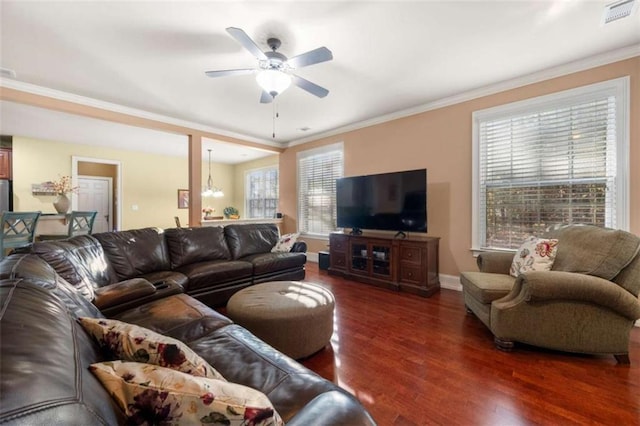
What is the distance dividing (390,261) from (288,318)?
2.14m

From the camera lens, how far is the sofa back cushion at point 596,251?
1.93 metres

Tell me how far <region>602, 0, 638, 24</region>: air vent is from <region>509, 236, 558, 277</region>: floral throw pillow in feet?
5.90

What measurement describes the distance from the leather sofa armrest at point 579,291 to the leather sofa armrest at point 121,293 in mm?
2819

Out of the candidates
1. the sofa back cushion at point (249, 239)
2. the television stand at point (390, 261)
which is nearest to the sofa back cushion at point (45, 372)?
the sofa back cushion at point (249, 239)

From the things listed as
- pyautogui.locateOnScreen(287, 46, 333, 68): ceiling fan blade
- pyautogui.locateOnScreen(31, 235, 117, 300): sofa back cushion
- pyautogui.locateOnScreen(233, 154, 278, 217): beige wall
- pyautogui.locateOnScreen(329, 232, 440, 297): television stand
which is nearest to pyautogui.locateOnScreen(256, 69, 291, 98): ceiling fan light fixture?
pyautogui.locateOnScreen(287, 46, 333, 68): ceiling fan blade

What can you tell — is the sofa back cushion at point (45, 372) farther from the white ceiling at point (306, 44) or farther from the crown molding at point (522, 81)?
the crown molding at point (522, 81)

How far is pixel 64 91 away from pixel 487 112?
205 inches

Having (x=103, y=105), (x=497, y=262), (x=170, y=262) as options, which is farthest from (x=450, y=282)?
(x=103, y=105)

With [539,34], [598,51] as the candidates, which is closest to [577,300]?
[539,34]

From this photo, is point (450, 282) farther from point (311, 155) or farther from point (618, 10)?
point (311, 155)

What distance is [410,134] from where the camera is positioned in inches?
156

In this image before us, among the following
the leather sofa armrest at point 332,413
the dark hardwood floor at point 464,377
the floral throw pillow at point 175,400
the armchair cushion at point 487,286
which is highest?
the floral throw pillow at point 175,400

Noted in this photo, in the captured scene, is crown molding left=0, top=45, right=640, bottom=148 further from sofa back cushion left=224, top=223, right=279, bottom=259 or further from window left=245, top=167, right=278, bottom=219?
window left=245, top=167, right=278, bottom=219

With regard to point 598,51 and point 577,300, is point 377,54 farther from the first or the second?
point 577,300
